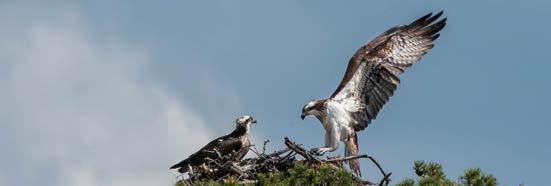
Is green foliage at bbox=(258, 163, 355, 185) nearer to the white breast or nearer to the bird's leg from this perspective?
the bird's leg

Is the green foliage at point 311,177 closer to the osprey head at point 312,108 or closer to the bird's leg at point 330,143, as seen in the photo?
the bird's leg at point 330,143

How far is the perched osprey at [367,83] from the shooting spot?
15570 mm

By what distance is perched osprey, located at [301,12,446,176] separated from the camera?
51.1ft

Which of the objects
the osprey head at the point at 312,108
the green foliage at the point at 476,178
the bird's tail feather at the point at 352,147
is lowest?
the green foliage at the point at 476,178

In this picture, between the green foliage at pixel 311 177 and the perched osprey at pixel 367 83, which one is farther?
the perched osprey at pixel 367 83

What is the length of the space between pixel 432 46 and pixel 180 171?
3.49 m

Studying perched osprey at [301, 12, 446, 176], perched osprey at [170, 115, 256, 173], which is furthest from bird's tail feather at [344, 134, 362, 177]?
perched osprey at [170, 115, 256, 173]

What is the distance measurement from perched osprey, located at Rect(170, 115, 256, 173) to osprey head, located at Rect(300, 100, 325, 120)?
0.66 meters

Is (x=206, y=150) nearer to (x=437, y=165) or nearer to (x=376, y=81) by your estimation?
(x=376, y=81)

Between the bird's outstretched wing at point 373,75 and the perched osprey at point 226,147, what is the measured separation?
1116mm

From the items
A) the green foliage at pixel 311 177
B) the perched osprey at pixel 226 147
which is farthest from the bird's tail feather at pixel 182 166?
the green foliage at pixel 311 177

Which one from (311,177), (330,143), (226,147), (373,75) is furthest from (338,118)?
(311,177)

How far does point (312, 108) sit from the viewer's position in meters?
15.6

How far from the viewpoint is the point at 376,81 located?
15.9 m
